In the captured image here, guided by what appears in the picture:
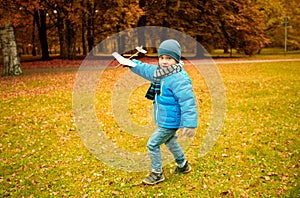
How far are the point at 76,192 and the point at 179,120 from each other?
78.2 inches

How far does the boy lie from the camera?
419cm

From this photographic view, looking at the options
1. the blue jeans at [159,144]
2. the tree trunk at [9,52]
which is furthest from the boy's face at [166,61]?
the tree trunk at [9,52]

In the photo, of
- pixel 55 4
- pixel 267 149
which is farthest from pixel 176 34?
pixel 267 149

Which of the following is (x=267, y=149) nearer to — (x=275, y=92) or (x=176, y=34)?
(x=275, y=92)

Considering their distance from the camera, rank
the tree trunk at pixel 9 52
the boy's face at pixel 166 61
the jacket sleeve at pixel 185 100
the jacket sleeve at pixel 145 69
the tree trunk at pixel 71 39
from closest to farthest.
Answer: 1. the jacket sleeve at pixel 185 100
2. the boy's face at pixel 166 61
3. the jacket sleeve at pixel 145 69
4. the tree trunk at pixel 9 52
5. the tree trunk at pixel 71 39

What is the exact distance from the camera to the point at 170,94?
169 inches

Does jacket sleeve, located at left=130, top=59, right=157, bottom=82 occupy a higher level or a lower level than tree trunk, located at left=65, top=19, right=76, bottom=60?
lower

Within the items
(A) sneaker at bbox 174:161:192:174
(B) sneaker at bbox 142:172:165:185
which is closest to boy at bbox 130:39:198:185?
(B) sneaker at bbox 142:172:165:185

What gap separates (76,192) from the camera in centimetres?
478

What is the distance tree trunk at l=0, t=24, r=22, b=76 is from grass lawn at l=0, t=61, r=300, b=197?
26.6 ft

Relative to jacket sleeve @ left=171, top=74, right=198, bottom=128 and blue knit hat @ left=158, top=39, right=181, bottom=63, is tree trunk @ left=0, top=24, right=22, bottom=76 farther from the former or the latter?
jacket sleeve @ left=171, top=74, right=198, bottom=128

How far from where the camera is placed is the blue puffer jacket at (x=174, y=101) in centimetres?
418

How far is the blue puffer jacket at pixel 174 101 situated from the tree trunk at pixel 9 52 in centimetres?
1534

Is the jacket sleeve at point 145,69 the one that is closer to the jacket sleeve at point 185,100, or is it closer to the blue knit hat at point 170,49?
the blue knit hat at point 170,49
